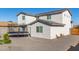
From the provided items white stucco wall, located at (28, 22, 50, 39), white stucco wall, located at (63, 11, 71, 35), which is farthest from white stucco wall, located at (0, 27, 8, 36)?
white stucco wall, located at (63, 11, 71, 35)

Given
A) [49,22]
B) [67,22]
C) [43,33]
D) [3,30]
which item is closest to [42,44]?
[43,33]

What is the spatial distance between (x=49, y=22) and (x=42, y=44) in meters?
0.35

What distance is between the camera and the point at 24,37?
3.88 metres

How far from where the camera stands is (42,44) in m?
3.86

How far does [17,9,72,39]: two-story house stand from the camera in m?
3.84

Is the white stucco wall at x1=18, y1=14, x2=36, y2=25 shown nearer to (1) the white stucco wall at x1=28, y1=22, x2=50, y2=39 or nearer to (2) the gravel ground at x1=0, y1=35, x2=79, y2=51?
(1) the white stucco wall at x1=28, y1=22, x2=50, y2=39

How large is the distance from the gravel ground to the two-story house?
0.08 meters

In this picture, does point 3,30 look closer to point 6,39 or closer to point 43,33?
point 6,39

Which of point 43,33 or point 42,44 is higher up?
point 43,33

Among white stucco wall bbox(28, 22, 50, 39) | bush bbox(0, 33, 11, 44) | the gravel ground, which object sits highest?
Answer: white stucco wall bbox(28, 22, 50, 39)

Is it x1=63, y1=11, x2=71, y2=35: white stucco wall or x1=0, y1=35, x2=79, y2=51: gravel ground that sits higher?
x1=63, y1=11, x2=71, y2=35: white stucco wall
